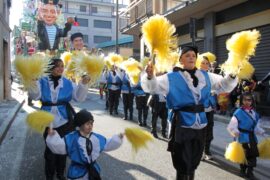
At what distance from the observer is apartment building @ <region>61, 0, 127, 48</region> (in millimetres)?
74562

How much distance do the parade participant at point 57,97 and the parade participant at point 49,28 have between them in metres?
6.28

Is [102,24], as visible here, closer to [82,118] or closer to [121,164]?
[121,164]

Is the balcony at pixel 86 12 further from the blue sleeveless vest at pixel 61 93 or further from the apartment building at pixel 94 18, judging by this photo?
the blue sleeveless vest at pixel 61 93

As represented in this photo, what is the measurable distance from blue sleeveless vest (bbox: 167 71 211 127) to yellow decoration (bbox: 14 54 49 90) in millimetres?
1464

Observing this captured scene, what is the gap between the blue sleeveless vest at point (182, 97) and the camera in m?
4.41

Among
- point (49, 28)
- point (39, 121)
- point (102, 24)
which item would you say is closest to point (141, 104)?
point (49, 28)

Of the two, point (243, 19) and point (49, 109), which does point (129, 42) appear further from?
point (49, 109)

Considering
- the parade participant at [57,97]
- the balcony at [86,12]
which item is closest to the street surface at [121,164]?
the parade participant at [57,97]

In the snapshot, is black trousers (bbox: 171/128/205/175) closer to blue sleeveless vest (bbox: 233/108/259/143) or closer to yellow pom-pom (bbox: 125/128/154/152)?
yellow pom-pom (bbox: 125/128/154/152)

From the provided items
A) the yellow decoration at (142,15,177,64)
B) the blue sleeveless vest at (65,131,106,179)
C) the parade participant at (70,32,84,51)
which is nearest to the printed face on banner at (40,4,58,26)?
the parade participant at (70,32,84,51)

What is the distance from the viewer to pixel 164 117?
9438mm

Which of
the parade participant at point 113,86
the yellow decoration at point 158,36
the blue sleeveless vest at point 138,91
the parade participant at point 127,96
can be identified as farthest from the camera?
the parade participant at point 113,86

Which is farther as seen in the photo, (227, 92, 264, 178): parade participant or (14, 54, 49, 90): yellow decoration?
(227, 92, 264, 178): parade participant

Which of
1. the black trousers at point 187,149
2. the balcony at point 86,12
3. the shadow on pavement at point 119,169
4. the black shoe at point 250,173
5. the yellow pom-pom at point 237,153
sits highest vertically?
the balcony at point 86,12
